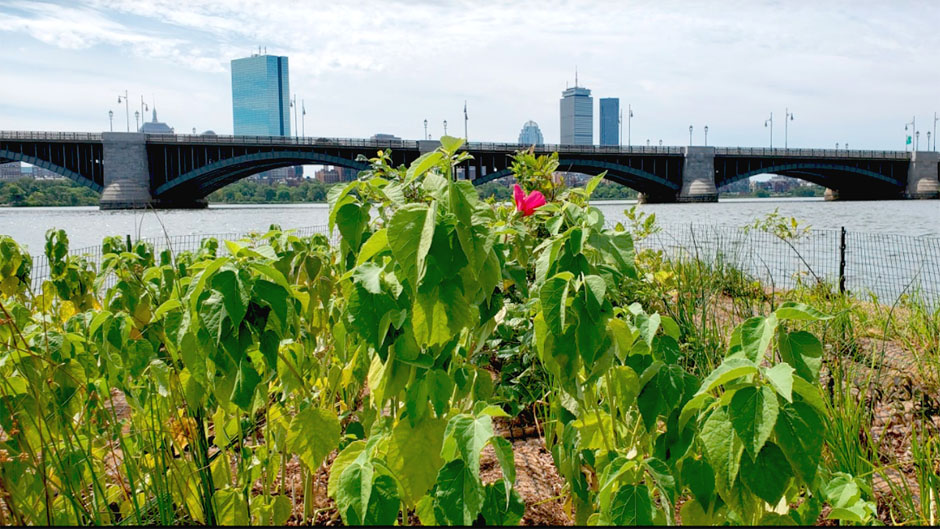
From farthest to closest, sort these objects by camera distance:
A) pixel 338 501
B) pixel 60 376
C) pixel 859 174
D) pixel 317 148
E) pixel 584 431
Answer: pixel 859 174 < pixel 317 148 < pixel 60 376 < pixel 584 431 < pixel 338 501

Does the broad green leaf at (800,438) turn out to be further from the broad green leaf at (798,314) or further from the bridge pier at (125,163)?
the bridge pier at (125,163)

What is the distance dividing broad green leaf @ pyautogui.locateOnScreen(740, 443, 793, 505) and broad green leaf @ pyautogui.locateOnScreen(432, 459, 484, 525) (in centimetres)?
53

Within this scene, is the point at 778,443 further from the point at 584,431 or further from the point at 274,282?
the point at 274,282

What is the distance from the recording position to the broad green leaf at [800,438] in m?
1.37

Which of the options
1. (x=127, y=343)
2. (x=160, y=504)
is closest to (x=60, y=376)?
(x=127, y=343)

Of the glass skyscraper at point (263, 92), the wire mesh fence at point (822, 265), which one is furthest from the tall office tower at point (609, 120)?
the wire mesh fence at point (822, 265)

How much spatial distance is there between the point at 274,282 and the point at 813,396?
49.2 inches

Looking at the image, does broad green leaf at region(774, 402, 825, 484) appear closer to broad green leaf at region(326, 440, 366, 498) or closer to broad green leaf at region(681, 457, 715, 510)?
broad green leaf at region(681, 457, 715, 510)

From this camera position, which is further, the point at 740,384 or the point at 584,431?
the point at 584,431

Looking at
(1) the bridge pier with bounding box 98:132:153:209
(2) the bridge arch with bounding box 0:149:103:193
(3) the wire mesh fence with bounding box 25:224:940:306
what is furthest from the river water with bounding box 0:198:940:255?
(2) the bridge arch with bounding box 0:149:103:193

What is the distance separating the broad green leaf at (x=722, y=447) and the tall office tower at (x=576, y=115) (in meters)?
145

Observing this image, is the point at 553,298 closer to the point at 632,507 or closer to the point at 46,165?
the point at 632,507

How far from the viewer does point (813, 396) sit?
141cm

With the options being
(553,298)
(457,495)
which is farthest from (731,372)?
(457,495)
